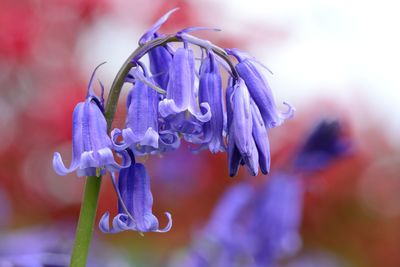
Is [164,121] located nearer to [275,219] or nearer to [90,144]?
[90,144]

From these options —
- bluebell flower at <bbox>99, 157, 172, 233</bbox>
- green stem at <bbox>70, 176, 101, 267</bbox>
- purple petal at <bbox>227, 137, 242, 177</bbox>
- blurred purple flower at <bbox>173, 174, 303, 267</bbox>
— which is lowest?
green stem at <bbox>70, 176, 101, 267</bbox>

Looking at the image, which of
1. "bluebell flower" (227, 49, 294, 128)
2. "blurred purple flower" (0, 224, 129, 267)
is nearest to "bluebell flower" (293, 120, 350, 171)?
"blurred purple flower" (0, 224, 129, 267)

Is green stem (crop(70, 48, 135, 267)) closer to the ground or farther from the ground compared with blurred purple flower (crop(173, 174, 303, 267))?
closer to the ground

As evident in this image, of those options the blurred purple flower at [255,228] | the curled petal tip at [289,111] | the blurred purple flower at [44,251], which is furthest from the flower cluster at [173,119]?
the blurred purple flower at [255,228]

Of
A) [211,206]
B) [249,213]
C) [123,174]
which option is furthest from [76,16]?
[123,174]

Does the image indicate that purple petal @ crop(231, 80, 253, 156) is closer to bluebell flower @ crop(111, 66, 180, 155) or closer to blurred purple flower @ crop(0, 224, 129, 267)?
bluebell flower @ crop(111, 66, 180, 155)

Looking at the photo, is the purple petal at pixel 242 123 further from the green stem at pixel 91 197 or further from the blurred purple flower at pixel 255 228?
the blurred purple flower at pixel 255 228
